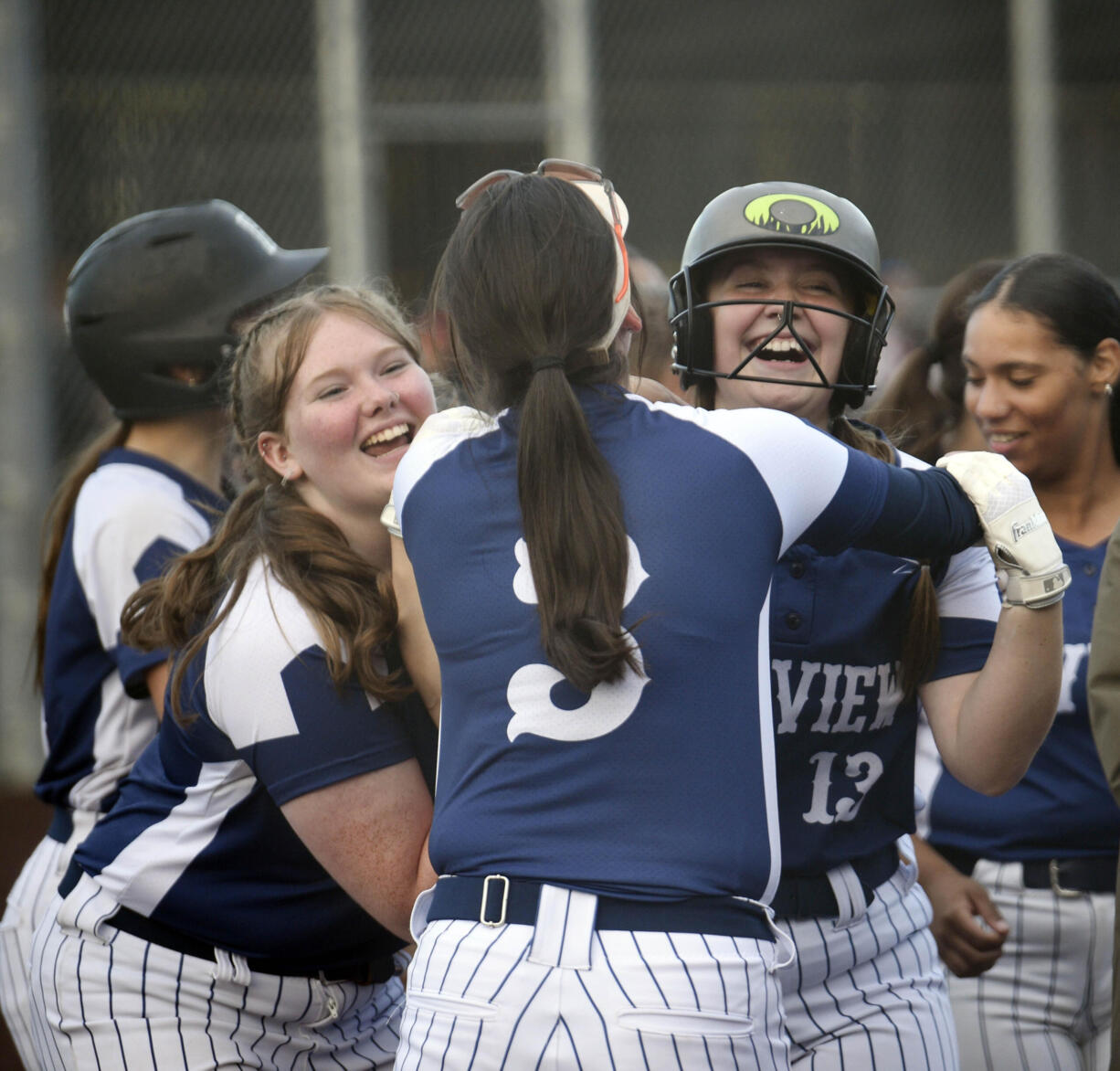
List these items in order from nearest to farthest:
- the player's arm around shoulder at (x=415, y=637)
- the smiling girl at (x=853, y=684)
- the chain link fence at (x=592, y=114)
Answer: the smiling girl at (x=853, y=684), the player's arm around shoulder at (x=415, y=637), the chain link fence at (x=592, y=114)

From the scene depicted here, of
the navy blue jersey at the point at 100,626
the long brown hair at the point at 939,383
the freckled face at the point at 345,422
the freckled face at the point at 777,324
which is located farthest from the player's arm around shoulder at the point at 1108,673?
the navy blue jersey at the point at 100,626

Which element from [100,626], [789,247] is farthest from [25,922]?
[789,247]

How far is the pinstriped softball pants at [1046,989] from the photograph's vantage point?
10.2 feet

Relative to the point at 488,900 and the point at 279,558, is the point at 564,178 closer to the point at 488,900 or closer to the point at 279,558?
the point at 279,558

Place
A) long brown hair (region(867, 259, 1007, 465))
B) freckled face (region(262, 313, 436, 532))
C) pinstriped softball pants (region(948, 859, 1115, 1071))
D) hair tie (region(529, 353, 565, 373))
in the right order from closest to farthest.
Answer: hair tie (region(529, 353, 565, 373)), freckled face (region(262, 313, 436, 532)), pinstriped softball pants (region(948, 859, 1115, 1071)), long brown hair (region(867, 259, 1007, 465))

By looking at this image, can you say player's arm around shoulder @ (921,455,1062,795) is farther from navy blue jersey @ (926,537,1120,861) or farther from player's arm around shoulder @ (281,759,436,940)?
player's arm around shoulder @ (281,759,436,940)

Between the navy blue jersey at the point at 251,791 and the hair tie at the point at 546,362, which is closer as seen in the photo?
the hair tie at the point at 546,362

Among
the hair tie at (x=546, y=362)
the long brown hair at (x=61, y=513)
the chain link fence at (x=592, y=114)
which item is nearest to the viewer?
the hair tie at (x=546, y=362)

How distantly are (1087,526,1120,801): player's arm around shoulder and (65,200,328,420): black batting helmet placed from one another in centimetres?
213

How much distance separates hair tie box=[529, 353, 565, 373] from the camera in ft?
6.77

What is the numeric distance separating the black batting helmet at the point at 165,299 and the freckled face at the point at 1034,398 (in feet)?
5.80

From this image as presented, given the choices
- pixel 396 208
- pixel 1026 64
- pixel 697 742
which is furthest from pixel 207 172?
pixel 697 742

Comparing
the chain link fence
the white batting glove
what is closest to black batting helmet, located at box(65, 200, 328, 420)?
the white batting glove

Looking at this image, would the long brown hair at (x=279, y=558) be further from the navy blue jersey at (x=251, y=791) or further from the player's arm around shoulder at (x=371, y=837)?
the player's arm around shoulder at (x=371, y=837)
